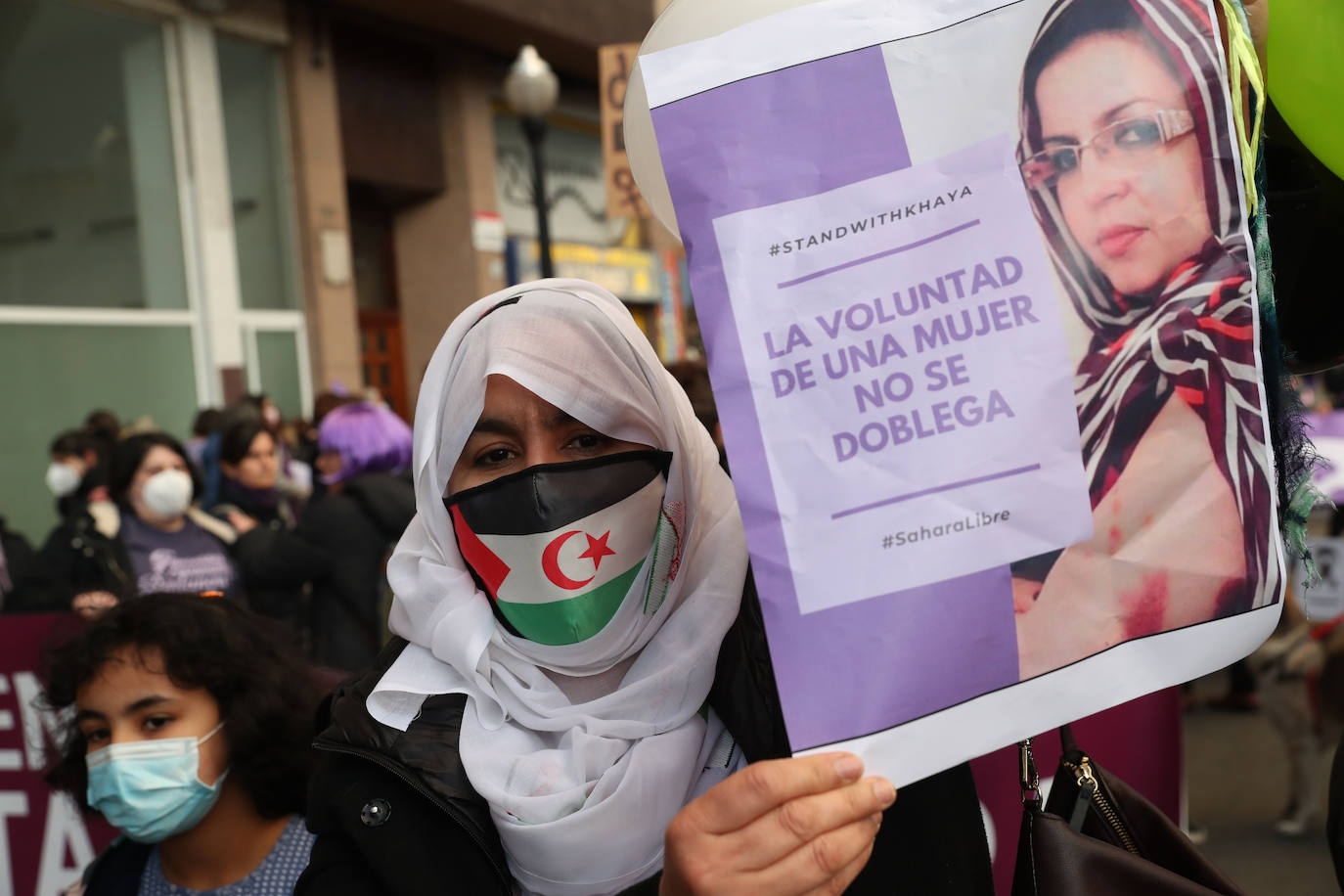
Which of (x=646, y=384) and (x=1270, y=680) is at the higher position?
(x=646, y=384)

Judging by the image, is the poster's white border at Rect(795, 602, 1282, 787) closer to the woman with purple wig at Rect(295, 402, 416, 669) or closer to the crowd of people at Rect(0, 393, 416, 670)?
the crowd of people at Rect(0, 393, 416, 670)

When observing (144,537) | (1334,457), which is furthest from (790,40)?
(1334,457)

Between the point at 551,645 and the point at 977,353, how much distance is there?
0.90 metres

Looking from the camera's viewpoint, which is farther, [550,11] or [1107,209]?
[550,11]

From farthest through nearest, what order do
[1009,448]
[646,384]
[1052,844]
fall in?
[646,384]
[1052,844]
[1009,448]

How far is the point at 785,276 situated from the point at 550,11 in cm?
1316

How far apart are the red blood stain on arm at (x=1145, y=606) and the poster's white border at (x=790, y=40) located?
1.69 feet

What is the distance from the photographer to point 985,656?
938 mm

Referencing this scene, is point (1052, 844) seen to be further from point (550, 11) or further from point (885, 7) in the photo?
point (550, 11)

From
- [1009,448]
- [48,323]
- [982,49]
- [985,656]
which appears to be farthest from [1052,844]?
[48,323]

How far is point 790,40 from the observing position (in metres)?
0.96

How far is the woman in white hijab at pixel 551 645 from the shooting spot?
1.51 metres

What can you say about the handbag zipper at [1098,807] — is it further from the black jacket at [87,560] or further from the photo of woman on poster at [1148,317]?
the black jacket at [87,560]

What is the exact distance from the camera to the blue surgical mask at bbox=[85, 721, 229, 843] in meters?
2.21
